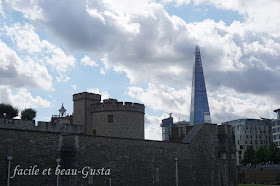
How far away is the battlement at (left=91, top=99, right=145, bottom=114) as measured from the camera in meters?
43.7

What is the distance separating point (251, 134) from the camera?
121 metres

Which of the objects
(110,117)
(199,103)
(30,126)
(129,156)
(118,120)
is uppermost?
(199,103)

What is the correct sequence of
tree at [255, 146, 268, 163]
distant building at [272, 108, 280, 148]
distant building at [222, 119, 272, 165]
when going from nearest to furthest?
1. tree at [255, 146, 268, 163]
2. distant building at [272, 108, 280, 148]
3. distant building at [222, 119, 272, 165]

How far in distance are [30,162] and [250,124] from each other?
110m

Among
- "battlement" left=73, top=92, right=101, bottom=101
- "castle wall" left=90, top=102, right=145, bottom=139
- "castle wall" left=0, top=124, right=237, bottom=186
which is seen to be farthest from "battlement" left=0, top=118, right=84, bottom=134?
"castle wall" left=0, top=124, right=237, bottom=186

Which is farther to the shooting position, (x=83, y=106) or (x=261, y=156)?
(x=261, y=156)

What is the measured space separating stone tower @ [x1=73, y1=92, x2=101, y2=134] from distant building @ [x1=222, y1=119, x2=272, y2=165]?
85.0 m

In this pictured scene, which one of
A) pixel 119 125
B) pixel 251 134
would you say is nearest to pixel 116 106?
pixel 119 125

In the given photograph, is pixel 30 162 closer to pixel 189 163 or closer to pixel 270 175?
pixel 189 163

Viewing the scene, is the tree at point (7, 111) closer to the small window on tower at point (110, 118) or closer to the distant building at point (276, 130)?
the small window on tower at point (110, 118)

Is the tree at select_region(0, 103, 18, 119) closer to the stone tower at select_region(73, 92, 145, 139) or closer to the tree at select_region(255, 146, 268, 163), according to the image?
the stone tower at select_region(73, 92, 145, 139)

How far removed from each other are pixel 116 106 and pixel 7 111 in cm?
1912

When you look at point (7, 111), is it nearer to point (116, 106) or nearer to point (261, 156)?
point (116, 106)

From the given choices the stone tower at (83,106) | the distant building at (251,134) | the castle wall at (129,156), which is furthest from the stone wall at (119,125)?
the distant building at (251,134)
